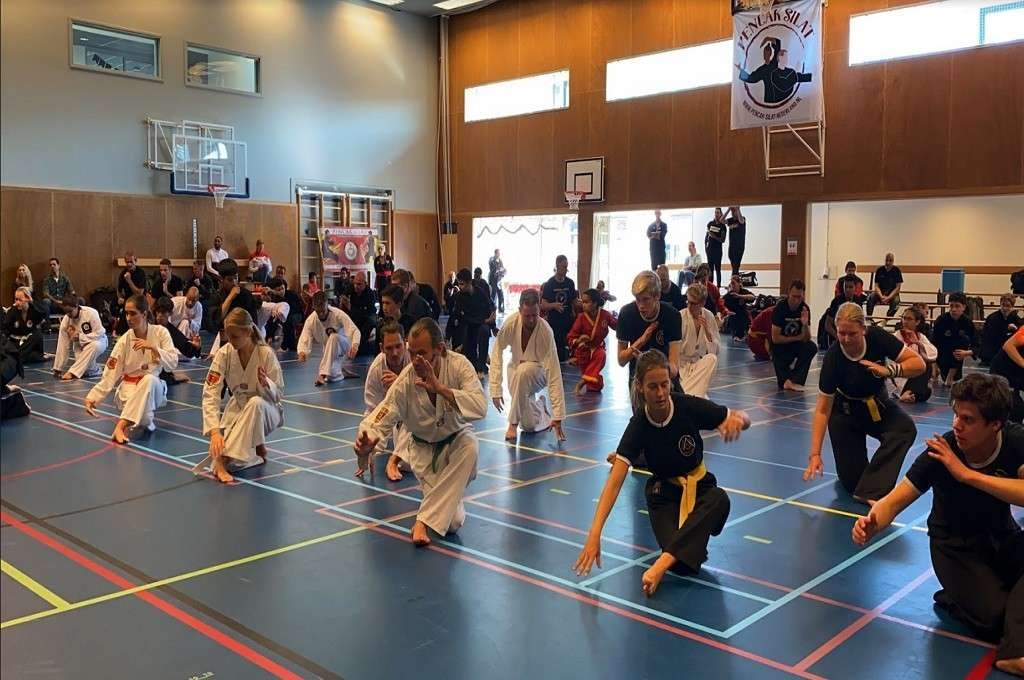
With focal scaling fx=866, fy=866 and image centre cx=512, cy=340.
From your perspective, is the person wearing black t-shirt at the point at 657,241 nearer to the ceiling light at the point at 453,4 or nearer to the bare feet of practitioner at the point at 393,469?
the ceiling light at the point at 453,4

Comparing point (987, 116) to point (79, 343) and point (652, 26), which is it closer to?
point (652, 26)

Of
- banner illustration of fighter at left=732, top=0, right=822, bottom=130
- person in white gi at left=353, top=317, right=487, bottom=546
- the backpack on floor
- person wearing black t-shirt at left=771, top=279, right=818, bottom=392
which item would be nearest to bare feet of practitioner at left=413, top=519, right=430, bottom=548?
person in white gi at left=353, top=317, right=487, bottom=546

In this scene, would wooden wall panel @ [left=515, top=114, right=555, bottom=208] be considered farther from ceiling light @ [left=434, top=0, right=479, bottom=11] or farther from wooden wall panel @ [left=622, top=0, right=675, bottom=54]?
ceiling light @ [left=434, top=0, right=479, bottom=11]

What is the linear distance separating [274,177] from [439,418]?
18640mm

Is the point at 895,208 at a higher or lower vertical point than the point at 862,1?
lower

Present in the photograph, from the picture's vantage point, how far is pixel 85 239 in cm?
1931

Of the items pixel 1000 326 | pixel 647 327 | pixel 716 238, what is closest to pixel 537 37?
pixel 716 238

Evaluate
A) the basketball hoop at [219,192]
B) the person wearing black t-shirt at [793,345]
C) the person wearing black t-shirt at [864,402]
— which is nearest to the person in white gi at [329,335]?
the person wearing black t-shirt at [793,345]

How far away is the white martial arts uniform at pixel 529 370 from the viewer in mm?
8484

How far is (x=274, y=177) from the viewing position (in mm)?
22594

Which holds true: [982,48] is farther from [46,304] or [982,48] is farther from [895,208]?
[46,304]

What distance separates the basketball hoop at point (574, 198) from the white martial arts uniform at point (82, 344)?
13.0m

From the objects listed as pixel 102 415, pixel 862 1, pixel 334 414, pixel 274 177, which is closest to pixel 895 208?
pixel 862 1

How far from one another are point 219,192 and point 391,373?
16083 mm
